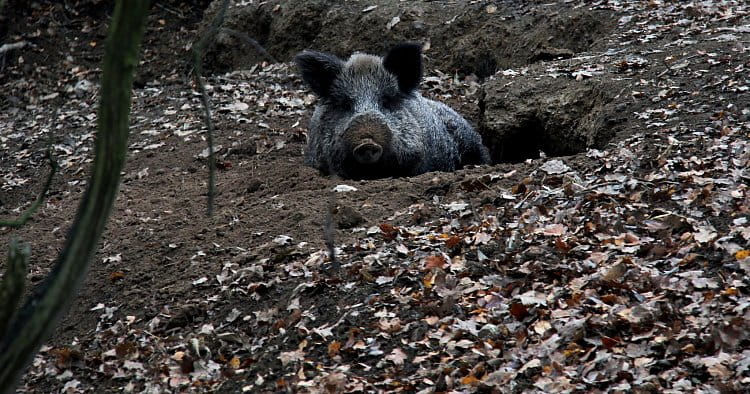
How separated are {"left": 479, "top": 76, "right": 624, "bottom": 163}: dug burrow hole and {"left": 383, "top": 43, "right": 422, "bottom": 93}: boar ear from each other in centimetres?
114

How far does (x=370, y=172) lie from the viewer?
9.87 meters

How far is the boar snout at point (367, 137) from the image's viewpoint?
924 centimetres

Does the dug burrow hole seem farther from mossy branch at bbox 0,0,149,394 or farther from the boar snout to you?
mossy branch at bbox 0,0,149,394

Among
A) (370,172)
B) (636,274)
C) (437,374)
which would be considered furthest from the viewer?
(370,172)

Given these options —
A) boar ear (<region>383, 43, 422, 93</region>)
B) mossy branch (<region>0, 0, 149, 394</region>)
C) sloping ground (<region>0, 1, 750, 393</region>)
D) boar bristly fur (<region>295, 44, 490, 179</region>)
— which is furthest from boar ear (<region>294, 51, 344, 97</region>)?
mossy branch (<region>0, 0, 149, 394</region>)

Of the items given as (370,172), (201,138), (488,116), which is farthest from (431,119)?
(201,138)

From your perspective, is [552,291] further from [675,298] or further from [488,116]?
[488,116]

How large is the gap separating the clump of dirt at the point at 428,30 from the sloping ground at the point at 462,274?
2.60 m

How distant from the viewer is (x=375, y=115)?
9.84 meters

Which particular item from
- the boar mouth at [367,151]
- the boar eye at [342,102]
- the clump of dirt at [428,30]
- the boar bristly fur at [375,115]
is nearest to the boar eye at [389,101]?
the boar bristly fur at [375,115]

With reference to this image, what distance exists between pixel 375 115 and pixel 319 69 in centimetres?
124

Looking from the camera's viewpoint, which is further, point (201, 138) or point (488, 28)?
point (488, 28)

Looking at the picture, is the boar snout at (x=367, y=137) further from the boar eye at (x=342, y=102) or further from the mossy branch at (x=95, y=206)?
the mossy branch at (x=95, y=206)

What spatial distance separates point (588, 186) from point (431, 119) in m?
4.02
